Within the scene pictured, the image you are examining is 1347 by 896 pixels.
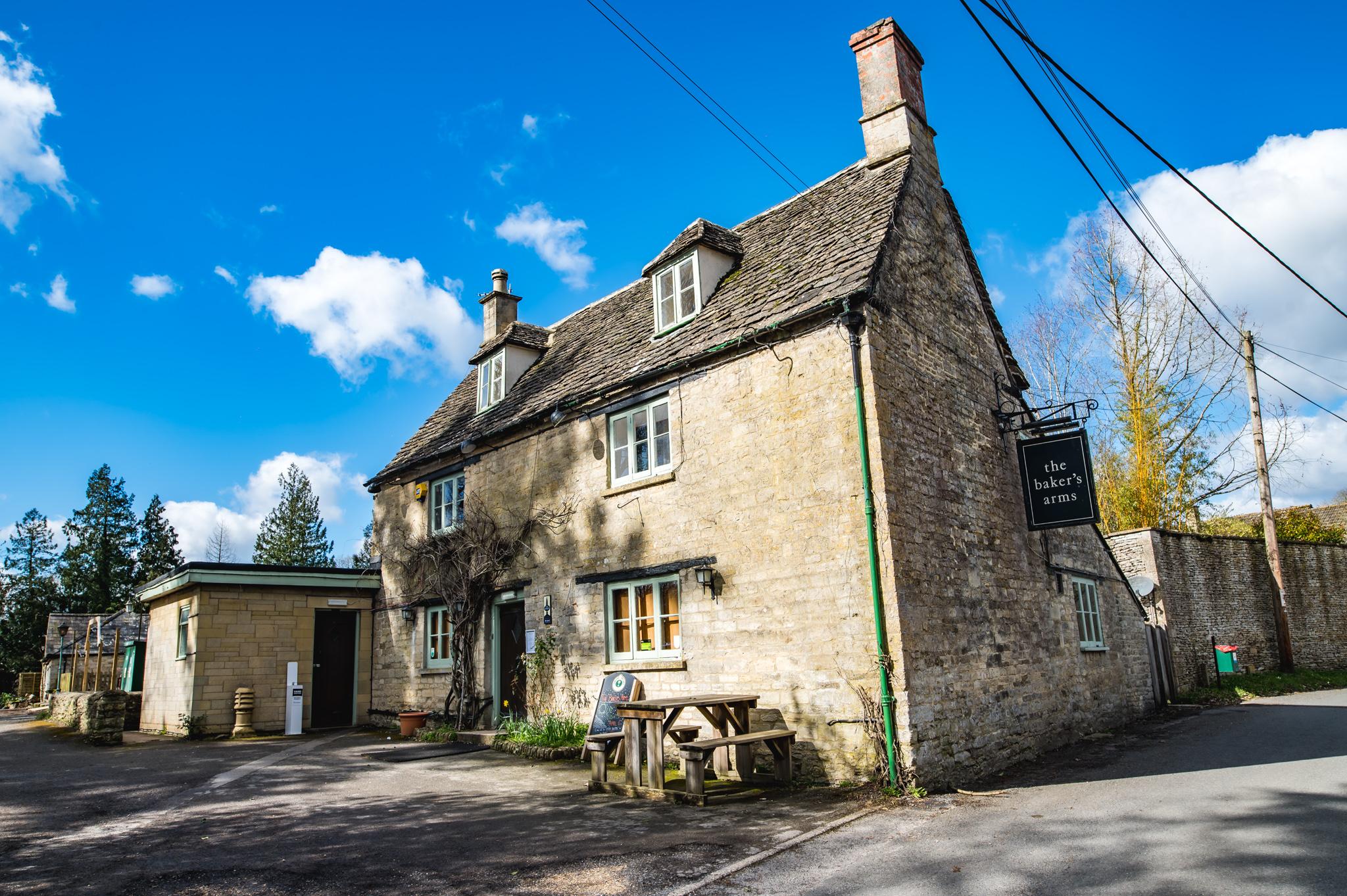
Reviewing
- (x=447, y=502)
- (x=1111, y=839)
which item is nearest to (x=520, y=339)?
(x=447, y=502)

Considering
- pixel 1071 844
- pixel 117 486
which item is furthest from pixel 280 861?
pixel 117 486

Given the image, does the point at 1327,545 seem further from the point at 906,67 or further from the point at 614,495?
the point at 614,495

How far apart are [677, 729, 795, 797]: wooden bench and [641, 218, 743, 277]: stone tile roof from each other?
24.8ft

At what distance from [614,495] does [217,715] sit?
10.1m

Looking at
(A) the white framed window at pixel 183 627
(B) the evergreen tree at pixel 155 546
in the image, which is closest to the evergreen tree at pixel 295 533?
(B) the evergreen tree at pixel 155 546

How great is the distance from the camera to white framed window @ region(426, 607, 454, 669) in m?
16.1

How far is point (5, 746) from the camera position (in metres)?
16.4

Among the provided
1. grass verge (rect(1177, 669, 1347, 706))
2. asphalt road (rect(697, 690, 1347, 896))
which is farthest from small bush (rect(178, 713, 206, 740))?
grass verge (rect(1177, 669, 1347, 706))

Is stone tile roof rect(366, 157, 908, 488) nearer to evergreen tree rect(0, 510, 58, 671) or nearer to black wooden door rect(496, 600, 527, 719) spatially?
black wooden door rect(496, 600, 527, 719)

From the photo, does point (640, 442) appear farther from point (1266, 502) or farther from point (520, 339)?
point (1266, 502)

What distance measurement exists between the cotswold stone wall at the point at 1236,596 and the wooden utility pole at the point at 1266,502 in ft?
1.72

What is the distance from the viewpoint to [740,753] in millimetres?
9695

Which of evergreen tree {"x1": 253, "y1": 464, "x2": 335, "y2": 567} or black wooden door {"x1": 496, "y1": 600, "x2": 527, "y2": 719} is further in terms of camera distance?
evergreen tree {"x1": 253, "y1": 464, "x2": 335, "y2": 567}

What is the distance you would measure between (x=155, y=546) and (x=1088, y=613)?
181 feet
